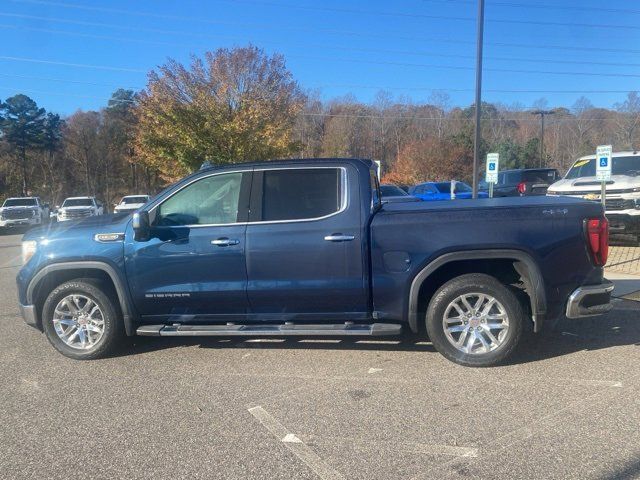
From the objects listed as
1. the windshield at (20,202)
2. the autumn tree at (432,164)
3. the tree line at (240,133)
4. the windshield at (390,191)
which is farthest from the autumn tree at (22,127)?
the windshield at (390,191)

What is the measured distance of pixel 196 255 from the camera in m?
5.07

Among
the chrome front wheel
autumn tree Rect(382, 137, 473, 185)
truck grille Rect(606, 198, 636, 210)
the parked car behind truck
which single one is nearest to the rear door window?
the chrome front wheel

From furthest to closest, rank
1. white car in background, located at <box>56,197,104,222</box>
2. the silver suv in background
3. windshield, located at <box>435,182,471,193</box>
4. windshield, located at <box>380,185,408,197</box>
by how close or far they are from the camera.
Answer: white car in background, located at <box>56,197,104,222</box>, the silver suv in background, windshield, located at <box>435,182,471,193</box>, windshield, located at <box>380,185,408,197</box>

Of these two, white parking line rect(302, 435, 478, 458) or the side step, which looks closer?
white parking line rect(302, 435, 478, 458)

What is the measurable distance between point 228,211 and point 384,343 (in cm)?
213

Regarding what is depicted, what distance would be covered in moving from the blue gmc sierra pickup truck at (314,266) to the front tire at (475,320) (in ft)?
0.04

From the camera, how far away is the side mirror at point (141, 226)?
16.4 feet

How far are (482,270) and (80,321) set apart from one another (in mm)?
3977

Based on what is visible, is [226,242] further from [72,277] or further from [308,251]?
[72,277]

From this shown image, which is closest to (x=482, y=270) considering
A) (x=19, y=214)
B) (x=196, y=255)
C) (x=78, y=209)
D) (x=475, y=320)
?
(x=475, y=320)

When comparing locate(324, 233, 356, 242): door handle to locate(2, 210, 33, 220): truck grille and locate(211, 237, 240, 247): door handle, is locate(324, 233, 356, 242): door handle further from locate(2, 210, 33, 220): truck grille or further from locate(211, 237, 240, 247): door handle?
locate(2, 210, 33, 220): truck grille

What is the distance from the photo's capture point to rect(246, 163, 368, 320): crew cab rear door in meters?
4.93

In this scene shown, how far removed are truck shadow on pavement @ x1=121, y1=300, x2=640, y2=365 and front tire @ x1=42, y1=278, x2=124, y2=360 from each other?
1.02 feet

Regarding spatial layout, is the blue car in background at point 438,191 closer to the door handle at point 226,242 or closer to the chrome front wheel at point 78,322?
the door handle at point 226,242
